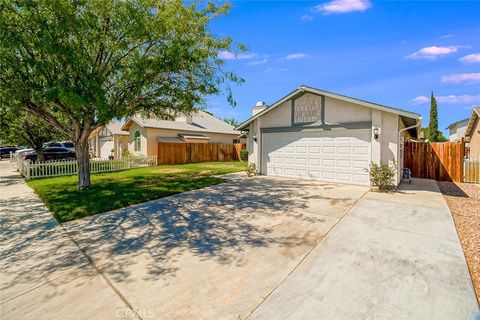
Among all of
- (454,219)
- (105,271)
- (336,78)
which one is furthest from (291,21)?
(105,271)

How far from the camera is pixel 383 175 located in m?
9.12

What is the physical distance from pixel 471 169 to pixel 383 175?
251 inches

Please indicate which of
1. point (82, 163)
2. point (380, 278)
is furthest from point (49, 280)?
point (82, 163)

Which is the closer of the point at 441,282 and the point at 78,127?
the point at 441,282

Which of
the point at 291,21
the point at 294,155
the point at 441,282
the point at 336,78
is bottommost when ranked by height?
the point at 441,282

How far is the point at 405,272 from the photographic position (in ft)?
11.5

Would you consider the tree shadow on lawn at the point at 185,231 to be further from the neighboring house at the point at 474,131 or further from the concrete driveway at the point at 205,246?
the neighboring house at the point at 474,131

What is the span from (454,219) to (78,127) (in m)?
12.5

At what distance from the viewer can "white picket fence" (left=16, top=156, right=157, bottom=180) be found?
13.1 metres

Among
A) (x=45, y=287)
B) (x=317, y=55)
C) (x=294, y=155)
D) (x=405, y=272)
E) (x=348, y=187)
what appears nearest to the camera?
(x=45, y=287)

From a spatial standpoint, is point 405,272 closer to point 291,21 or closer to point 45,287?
point 45,287

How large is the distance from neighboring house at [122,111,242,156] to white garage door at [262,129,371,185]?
7.67m

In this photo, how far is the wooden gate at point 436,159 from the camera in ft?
39.1
